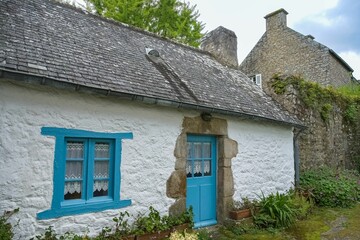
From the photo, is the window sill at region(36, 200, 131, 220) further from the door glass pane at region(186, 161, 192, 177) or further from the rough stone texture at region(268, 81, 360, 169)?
the rough stone texture at region(268, 81, 360, 169)

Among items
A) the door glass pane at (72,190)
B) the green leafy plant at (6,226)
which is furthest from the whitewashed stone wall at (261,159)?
the green leafy plant at (6,226)

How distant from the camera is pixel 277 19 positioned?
18.1 meters

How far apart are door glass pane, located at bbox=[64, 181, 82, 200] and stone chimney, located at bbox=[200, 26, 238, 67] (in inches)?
306

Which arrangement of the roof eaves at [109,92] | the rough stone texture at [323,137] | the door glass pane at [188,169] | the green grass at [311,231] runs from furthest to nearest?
the rough stone texture at [323,137], the door glass pane at [188,169], the green grass at [311,231], the roof eaves at [109,92]

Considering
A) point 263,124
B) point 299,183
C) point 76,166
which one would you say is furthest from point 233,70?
point 76,166

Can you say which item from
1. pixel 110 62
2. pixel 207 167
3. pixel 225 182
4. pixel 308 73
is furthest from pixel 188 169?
pixel 308 73

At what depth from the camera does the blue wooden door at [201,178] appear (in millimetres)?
6398

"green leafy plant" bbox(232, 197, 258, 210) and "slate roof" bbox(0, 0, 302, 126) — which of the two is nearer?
"slate roof" bbox(0, 0, 302, 126)

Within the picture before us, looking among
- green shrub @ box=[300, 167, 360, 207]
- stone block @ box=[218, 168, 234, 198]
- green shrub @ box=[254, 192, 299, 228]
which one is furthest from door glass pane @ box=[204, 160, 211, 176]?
green shrub @ box=[300, 167, 360, 207]

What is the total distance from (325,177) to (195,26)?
11.5m

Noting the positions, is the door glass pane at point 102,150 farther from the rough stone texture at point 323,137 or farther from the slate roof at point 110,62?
the rough stone texture at point 323,137

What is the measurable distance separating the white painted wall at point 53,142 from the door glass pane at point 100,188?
0.97 ft

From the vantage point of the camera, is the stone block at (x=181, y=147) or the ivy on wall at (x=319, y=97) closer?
the stone block at (x=181, y=147)

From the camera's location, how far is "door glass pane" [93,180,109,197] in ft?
15.8
